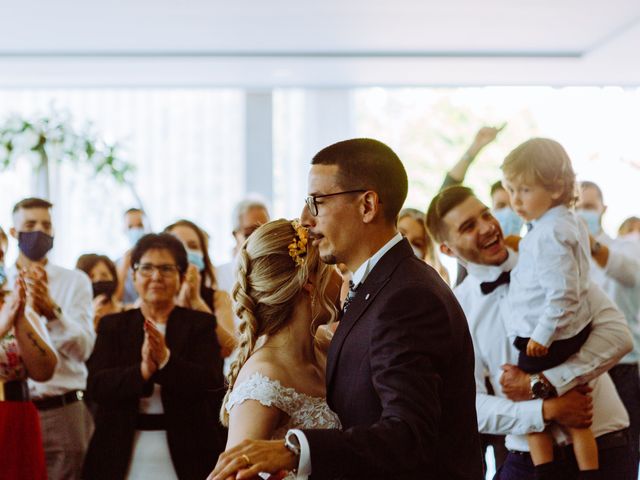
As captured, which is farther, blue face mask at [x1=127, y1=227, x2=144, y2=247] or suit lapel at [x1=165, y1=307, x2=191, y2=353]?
blue face mask at [x1=127, y1=227, x2=144, y2=247]

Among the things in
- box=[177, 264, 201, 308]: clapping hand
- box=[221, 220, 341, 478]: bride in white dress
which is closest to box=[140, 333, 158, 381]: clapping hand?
box=[177, 264, 201, 308]: clapping hand

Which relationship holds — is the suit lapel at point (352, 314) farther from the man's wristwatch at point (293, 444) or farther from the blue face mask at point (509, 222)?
the blue face mask at point (509, 222)

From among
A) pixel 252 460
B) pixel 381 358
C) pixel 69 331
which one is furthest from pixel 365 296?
pixel 69 331

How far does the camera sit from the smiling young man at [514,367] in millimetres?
3309

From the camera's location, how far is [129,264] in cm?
645

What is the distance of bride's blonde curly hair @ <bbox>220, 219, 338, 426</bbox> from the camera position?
261 cm

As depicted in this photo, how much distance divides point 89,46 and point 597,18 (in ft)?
13.8

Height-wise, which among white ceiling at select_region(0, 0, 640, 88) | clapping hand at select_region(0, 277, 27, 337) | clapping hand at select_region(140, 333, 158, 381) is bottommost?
clapping hand at select_region(140, 333, 158, 381)

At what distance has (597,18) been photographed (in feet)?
23.0

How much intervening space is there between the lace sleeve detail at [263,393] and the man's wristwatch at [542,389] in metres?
1.27

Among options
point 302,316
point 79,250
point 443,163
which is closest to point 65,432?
point 302,316

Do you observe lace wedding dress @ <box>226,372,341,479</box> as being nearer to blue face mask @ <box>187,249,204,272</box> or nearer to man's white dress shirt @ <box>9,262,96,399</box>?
man's white dress shirt @ <box>9,262,96,399</box>

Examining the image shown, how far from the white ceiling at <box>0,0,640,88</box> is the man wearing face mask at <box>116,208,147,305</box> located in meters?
1.49

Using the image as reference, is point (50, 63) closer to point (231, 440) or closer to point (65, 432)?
point (65, 432)
